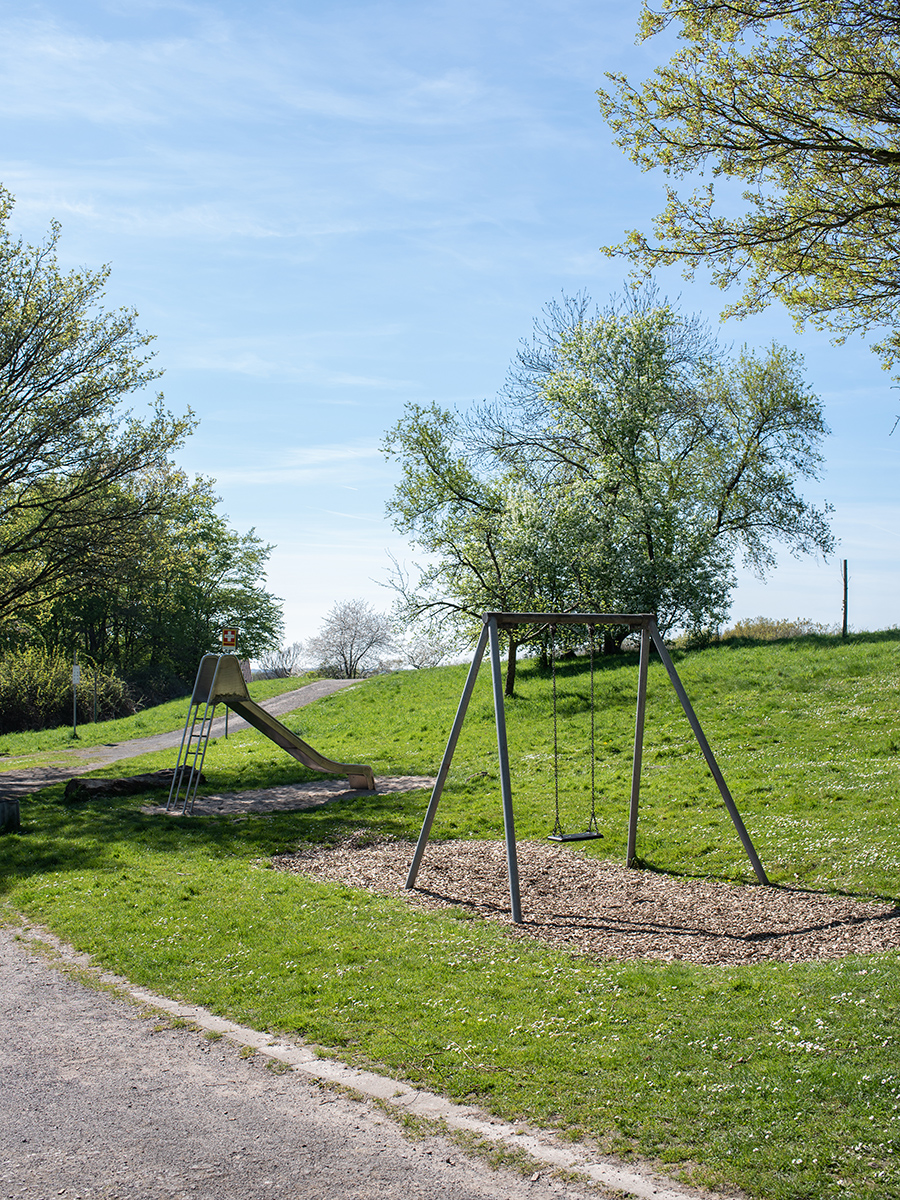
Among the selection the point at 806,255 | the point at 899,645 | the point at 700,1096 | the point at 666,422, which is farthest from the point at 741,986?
the point at 666,422

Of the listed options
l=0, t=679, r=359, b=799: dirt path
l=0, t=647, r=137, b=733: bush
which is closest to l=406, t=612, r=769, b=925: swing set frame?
l=0, t=679, r=359, b=799: dirt path

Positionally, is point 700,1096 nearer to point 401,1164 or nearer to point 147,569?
point 401,1164

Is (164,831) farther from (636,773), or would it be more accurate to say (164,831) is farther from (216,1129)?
(216,1129)

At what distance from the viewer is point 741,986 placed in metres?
6.68

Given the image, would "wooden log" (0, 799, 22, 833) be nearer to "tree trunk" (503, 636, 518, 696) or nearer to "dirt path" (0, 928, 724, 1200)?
"dirt path" (0, 928, 724, 1200)

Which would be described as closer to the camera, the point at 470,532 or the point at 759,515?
the point at 470,532

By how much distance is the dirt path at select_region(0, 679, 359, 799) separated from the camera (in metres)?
20.6

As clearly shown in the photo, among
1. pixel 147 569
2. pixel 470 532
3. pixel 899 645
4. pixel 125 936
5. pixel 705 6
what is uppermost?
pixel 705 6

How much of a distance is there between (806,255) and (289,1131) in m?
12.2

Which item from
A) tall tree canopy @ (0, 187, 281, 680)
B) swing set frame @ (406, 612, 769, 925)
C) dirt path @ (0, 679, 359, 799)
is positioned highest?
tall tree canopy @ (0, 187, 281, 680)

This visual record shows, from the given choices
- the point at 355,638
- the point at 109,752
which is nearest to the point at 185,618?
the point at 355,638

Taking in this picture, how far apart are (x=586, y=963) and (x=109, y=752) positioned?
22.8 metres

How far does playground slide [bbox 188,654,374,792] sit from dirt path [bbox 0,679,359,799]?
161 inches

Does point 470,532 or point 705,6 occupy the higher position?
point 705,6
